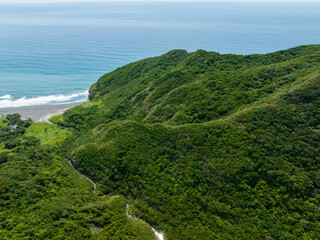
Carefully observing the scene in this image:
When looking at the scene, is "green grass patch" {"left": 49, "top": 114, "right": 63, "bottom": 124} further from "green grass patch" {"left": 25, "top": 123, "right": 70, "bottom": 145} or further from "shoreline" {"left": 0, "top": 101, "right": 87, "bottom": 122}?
"green grass patch" {"left": 25, "top": 123, "right": 70, "bottom": 145}

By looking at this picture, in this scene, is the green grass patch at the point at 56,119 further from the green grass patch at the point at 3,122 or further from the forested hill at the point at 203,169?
the forested hill at the point at 203,169

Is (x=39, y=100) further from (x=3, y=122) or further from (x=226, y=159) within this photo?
(x=226, y=159)

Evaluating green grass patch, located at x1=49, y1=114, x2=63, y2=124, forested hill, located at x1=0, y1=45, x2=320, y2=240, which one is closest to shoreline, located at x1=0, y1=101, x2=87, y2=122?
green grass patch, located at x1=49, y1=114, x2=63, y2=124

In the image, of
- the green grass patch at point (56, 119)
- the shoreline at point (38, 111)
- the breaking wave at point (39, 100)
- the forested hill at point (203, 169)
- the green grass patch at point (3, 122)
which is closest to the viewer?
the forested hill at point (203, 169)

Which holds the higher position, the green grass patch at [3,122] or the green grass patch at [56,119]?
the green grass patch at [3,122]

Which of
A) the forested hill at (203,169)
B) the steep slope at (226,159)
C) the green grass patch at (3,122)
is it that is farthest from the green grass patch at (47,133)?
the green grass patch at (3,122)

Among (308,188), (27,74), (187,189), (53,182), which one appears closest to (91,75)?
(27,74)

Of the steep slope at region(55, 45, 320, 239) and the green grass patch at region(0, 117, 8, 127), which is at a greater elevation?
the green grass patch at region(0, 117, 8, 127)
